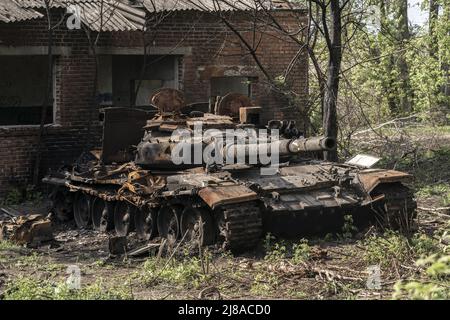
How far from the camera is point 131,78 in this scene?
20828 millimetres

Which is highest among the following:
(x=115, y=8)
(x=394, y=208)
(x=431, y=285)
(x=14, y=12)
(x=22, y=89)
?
(x=115, y=8)

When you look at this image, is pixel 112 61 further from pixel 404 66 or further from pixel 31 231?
pixel 404 66

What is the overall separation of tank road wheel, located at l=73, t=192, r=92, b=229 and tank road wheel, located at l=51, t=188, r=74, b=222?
12.0 inches

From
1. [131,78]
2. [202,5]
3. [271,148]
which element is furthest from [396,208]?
[131,78]

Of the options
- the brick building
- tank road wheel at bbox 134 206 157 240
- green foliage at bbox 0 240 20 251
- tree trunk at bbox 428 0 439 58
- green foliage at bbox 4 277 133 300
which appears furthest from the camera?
tree trunk at bbox 428 0 439 58

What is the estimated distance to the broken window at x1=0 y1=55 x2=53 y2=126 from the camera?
20.1 m

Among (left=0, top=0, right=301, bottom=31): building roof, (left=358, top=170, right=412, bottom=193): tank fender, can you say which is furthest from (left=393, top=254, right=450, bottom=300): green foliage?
(left=0, top=0, right=301, bottom=31): building roof

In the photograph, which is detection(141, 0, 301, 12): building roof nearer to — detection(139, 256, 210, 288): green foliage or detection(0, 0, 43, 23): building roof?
detection(0, 0, 43, 23): building roof

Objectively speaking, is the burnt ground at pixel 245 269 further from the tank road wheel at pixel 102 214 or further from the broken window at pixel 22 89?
the broken window at pixel 22 89

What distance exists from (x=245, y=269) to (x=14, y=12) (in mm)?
7558

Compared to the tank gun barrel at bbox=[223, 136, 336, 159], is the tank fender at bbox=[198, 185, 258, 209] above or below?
below

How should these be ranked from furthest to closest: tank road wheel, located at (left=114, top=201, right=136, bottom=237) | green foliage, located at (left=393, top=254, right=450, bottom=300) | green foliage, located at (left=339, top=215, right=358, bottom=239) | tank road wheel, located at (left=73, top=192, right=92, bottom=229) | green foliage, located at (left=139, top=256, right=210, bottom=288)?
tank road wheel, located at (left=73, top=192, right=92, bottom=229)
tank road wheel, located at (left=114, top=201, right=136, bottom=237)
green foliage, located at (left=339, top=215, right=358, bottom=239)
green foliage, located at (left=139, top=256, right=210, bottom=288)
green foliage, located at (left=393, top=254, right=450, bottom=300)

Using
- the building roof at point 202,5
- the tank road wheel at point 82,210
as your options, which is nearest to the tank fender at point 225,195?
the tank road wheel at point 82,210

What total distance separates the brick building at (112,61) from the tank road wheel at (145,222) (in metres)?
3.75
